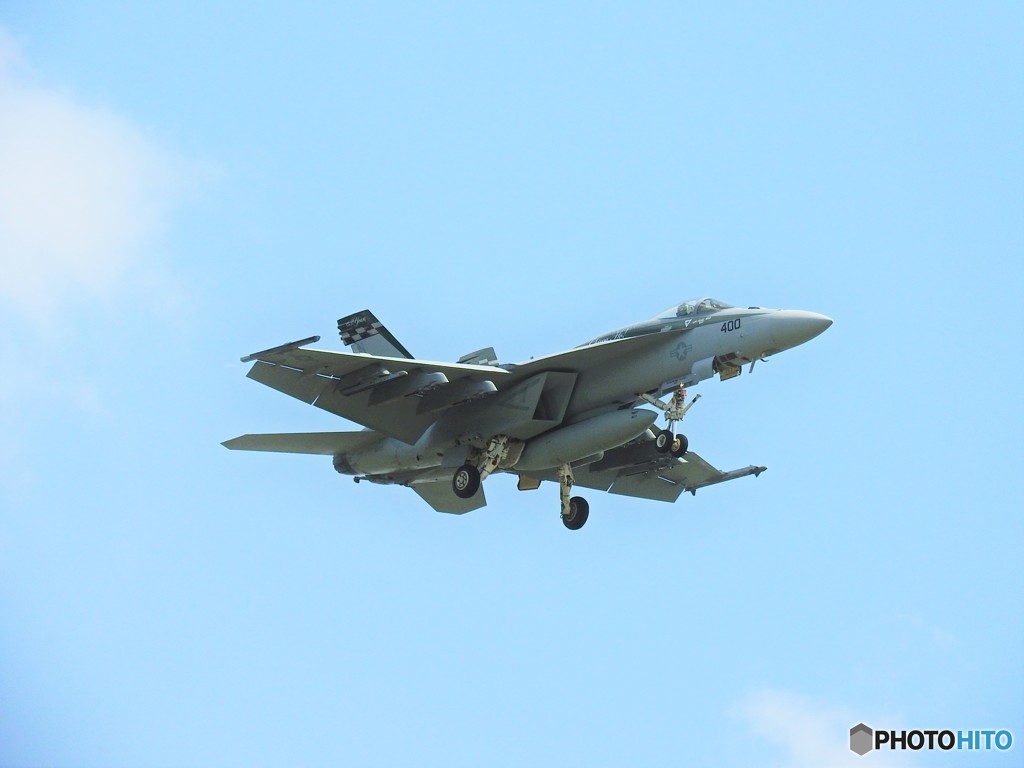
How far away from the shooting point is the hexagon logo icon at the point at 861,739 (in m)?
27.0

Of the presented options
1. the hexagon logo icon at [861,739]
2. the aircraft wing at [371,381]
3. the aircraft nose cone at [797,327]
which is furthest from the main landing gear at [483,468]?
the hexagon logo icon at [861,739]

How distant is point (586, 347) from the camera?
2666cm

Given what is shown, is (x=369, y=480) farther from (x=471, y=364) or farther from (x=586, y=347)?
(x=586, y=347)

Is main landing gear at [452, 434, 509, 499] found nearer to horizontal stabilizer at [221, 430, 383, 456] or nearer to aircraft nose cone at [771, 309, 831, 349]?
horizontal stabilizer at [221, 430, 383, 456]

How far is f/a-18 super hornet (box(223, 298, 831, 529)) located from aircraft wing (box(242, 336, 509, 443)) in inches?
1.0

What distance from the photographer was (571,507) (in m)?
28.9

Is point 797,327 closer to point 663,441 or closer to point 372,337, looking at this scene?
point 663,441

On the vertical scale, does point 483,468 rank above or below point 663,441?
below

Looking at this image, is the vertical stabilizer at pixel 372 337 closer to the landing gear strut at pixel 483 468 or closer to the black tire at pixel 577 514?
the landing gear strut at pixel 483 468

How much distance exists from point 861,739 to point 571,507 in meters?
7.35

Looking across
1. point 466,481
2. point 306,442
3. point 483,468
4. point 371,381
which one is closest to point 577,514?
point 483,468

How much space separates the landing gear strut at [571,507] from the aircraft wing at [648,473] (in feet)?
5.27

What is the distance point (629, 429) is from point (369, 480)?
675 cm

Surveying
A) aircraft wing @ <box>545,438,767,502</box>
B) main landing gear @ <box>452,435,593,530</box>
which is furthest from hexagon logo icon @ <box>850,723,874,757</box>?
main landing gear @ <box>452,435,593,530</box>
